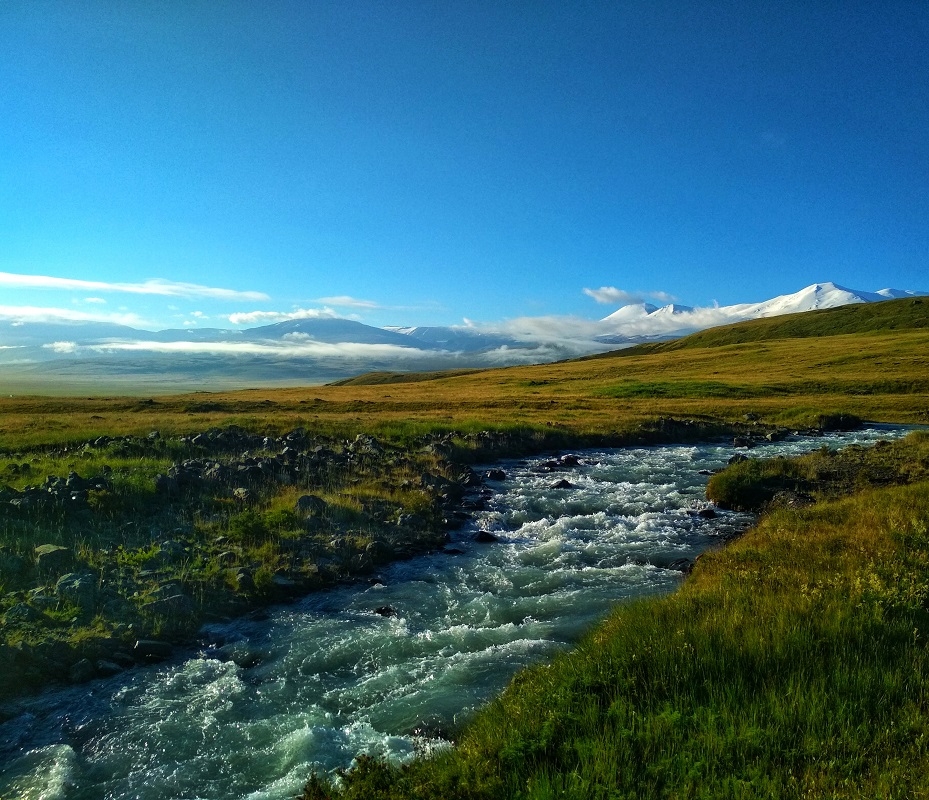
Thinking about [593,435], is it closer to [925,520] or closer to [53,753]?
[925,520]

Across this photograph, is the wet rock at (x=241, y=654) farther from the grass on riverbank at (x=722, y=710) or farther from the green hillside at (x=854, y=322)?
the green hillside at (x=854, y=322)

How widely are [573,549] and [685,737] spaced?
40.6ft

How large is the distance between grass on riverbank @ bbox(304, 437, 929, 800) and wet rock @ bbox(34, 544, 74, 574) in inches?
428

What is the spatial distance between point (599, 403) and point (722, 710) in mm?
60943

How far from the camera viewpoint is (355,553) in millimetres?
17328

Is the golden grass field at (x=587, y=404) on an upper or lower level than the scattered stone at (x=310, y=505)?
upper

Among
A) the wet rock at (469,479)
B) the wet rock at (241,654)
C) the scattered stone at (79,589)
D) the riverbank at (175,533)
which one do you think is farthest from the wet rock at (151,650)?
the wet rock at (469,479)

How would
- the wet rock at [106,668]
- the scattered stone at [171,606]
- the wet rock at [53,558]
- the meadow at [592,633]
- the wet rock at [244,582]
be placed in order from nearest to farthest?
the meadow at [592,633]
the wet rock at [106,668]
the scattered stone at [171,606]
the wet rock at [53,558]
the wet rock at [244,582]

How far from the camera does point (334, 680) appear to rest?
433 inches

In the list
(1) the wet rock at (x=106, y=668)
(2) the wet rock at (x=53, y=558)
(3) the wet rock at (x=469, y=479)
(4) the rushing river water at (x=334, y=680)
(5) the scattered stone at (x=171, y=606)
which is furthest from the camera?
(3) the wet rock at (x=469, y=479)

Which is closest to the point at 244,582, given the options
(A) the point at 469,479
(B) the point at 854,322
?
(A) the point at 469,479

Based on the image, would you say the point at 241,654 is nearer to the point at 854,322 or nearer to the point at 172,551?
the point at 172,551

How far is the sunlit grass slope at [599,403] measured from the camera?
4225 centimetres

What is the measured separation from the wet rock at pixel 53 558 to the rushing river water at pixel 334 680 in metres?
4.70
